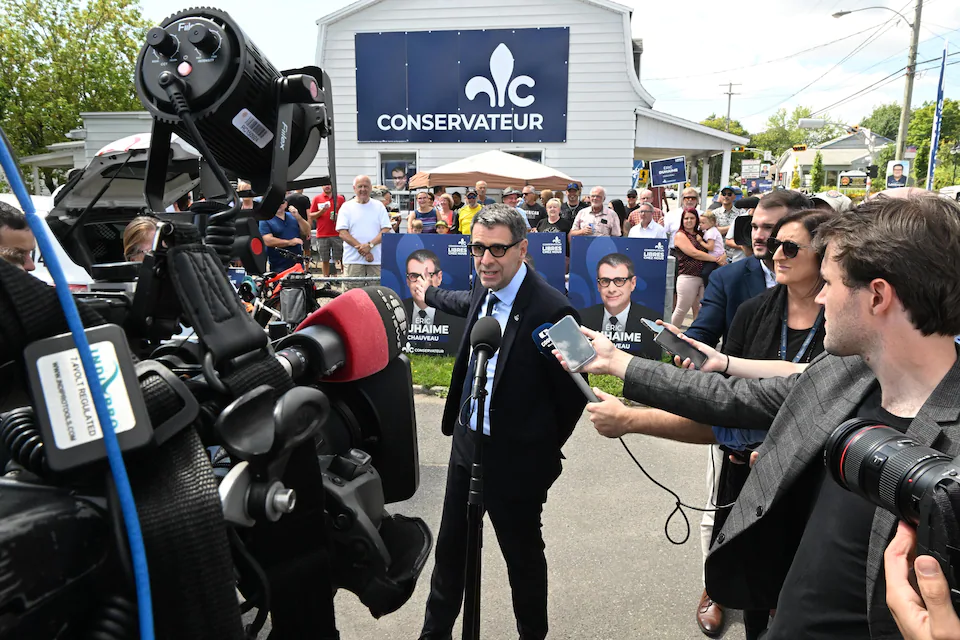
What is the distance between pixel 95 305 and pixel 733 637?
128 inches

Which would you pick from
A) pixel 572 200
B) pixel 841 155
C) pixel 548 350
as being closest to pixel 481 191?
pixel 572 200

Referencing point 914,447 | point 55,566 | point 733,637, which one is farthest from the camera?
point 733,637

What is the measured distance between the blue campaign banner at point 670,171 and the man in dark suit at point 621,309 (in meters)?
8.24

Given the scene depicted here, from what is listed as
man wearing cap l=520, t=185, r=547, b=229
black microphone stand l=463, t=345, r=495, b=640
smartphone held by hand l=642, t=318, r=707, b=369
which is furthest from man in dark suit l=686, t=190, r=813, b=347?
man wearing cap l=520, t=185, r=547, b=229

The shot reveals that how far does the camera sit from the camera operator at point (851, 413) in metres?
1.42

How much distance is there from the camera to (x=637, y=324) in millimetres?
7746

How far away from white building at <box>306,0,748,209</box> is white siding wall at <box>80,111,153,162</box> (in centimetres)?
469

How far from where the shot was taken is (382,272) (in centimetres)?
801

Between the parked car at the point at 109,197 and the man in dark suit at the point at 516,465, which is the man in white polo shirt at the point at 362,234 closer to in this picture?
the parked car at the point at 109,197

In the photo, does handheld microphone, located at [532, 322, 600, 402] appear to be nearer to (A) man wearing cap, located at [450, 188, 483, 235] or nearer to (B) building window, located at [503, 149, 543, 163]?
(A) man wearing cap, located at [450, 188, 483, 235]

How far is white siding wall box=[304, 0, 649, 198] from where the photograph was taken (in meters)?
14.8

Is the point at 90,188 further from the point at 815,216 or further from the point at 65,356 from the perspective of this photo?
the point at 815,216

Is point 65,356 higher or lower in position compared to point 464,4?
lower

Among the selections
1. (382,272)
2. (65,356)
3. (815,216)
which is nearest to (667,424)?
(815,216)
